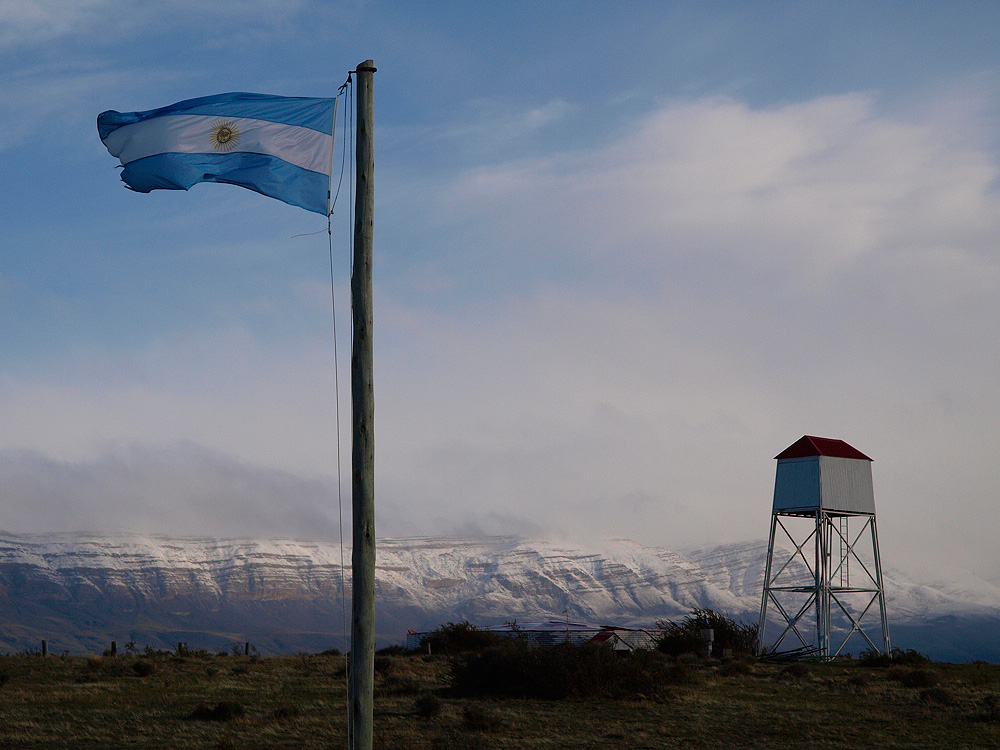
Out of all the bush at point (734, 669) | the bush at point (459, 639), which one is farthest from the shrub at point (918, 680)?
the bush at point (459, 639)

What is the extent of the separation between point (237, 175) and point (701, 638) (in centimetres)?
4460

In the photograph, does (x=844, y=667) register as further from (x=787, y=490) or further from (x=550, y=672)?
(x=550, y=672)

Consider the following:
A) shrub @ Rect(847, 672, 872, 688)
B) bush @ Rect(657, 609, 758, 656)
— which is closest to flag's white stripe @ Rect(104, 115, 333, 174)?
shrub @ Rect(847, 672, 872, 688)

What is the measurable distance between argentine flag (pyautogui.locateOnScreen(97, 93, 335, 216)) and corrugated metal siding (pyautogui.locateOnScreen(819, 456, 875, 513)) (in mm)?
41320

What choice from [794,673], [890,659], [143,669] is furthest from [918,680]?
[143,669]

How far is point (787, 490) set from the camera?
50.0 meters

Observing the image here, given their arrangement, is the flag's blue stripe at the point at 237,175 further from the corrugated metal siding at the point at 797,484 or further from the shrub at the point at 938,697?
the corrugated metal siding at the point at 797,484

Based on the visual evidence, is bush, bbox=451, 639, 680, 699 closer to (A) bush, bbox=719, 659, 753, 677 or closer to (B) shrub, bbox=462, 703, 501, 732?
(B) shrub, bbox=462, 703, 501, 732

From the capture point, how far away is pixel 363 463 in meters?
10.8

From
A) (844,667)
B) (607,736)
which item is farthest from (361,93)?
(844,667)

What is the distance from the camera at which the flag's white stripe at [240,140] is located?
11.7 metres

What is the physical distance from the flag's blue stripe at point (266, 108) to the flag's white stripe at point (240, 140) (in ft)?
0.22

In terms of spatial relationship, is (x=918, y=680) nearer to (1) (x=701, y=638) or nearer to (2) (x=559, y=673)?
(2) (x=559, y=673)

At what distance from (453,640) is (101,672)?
22.0 meters
